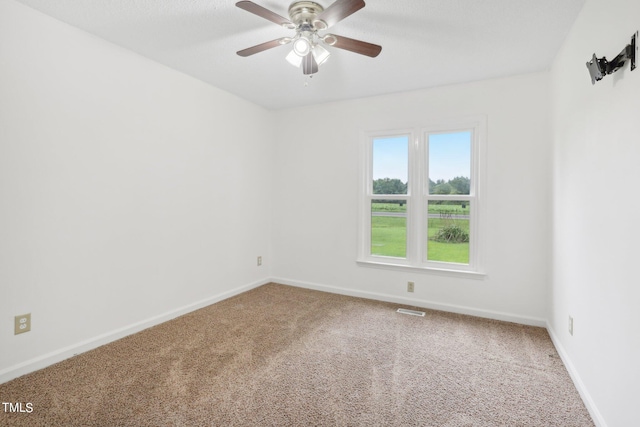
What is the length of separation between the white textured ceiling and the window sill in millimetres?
1996

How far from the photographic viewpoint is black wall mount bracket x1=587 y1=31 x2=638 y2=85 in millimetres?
1344

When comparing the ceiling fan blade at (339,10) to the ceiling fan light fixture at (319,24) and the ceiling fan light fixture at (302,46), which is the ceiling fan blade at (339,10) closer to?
the ceiling fan light fixture at (319,24)

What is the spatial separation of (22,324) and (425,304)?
3.47m

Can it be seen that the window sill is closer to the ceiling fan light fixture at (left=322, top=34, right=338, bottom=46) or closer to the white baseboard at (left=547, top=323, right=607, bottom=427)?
the white baseboard at (left=547, top=323, right=607, bottom=427)

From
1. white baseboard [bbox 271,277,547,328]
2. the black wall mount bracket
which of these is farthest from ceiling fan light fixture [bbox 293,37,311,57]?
white baseboard [bbox 271,277,547,328]

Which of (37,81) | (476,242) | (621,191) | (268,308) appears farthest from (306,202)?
(621,191)

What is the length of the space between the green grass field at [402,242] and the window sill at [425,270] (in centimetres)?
13

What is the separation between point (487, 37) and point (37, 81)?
3247 mm

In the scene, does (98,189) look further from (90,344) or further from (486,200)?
(486,200)

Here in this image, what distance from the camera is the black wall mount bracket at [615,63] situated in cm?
134

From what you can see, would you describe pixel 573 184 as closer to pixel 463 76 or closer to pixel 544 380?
pixel 544 380

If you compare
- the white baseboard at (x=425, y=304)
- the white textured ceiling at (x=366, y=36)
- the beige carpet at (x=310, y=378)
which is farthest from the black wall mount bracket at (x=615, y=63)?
the white baseboard at (x=425, y=304)

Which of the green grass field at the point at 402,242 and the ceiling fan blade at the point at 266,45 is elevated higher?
the ceiling fan blade at the point at 266,45

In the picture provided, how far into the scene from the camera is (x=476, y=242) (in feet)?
10.9
